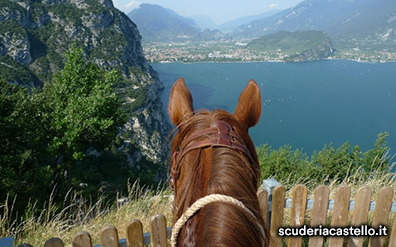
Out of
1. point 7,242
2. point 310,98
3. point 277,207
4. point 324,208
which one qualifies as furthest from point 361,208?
point 310,98

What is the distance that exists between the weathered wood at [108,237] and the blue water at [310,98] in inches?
1638

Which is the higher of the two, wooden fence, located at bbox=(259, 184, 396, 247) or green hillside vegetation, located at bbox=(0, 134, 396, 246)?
wooden fence, located at bbox=(259, 184, 396, 247)

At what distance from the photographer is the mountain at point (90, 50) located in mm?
48219

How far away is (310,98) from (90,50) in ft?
186

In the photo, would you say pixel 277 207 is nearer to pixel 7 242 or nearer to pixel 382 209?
pixel 382 209

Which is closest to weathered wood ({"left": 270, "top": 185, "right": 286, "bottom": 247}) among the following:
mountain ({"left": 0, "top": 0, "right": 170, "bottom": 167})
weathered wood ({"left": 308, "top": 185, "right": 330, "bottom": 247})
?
weathered wood ({"left": 308, "top": 185, "right": 330, "bottom": 247})

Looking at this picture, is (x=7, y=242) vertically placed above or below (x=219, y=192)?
below

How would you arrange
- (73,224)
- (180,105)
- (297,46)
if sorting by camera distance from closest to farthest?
(180,105) → (73,224) → (297,46)

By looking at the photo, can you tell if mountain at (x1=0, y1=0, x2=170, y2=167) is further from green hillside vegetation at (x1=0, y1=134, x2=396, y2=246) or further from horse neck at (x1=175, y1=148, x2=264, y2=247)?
horse neck at (x1=175, y1=148, x2=264, y2=247)

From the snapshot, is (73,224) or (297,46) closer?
(73,224)

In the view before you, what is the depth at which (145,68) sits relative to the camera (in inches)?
3152

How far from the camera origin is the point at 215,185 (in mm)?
846

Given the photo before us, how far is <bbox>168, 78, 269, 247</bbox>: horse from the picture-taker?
77cm

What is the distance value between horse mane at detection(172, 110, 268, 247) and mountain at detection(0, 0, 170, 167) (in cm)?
3755
